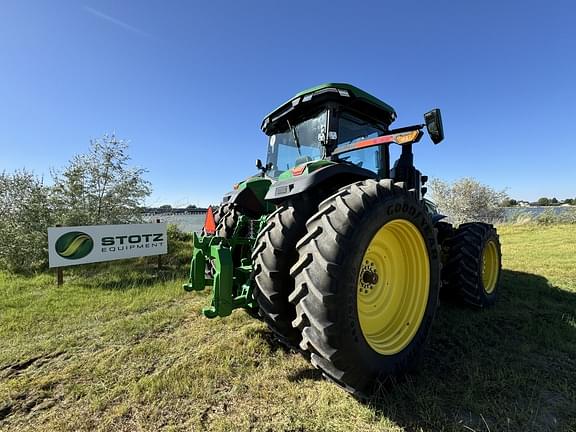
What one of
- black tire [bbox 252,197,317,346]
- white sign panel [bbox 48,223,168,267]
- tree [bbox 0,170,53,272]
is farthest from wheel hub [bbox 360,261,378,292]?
tree [bbox 0,170,53,272]

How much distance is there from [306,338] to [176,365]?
1.37m

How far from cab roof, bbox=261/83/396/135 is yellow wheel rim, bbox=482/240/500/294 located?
8.26 ft

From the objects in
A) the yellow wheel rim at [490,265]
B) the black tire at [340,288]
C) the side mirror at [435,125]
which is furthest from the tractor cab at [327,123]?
the yellow wheel rim at [490,265]

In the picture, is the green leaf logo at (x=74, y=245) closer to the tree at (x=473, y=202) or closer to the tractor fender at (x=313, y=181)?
the tractor fender at (x=313, y=181)

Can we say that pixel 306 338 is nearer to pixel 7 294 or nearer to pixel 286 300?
pixel 286 300

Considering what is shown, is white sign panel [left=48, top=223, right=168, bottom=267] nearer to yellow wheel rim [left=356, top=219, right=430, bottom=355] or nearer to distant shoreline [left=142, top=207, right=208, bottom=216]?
distant shoreline [left=142, top=207, right=208, bottom=216]

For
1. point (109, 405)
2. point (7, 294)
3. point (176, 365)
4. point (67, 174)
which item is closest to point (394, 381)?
point (176, 365)

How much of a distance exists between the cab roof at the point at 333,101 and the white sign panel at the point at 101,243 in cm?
443

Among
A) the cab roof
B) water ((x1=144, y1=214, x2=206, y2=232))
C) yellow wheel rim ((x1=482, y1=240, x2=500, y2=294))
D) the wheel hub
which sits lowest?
yellow wheel rim ((x1=482, y1=240, x2=500, y2=294))

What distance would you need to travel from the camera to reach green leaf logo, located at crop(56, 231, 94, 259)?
5.67m

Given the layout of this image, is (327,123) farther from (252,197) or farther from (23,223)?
(23,223)

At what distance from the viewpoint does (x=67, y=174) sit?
7.78m

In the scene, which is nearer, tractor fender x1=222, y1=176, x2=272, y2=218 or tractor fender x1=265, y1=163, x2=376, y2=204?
tractor fender x1=265, y1=163, x2=376, y2=204

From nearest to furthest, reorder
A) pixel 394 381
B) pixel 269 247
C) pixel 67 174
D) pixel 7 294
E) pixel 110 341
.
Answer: pixel 394 381
pixel 269 247
pixel 110 341
pixel 7 294
pixel 67 174
